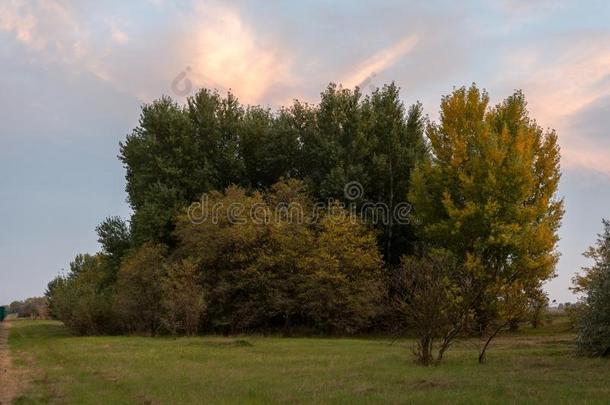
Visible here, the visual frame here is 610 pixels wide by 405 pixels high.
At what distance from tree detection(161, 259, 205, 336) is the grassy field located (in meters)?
13.0

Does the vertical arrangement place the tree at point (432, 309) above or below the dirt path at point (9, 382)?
above

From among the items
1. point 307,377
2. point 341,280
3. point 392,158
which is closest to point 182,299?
point 341,280

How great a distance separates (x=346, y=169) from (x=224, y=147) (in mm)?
11611

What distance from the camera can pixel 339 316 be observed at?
4331 centimetres

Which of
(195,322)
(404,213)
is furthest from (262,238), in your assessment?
(404,213)

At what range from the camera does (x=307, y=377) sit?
1770 centimetres

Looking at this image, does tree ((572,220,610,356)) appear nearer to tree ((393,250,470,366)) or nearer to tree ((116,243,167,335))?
tree ((393,250,470,366))

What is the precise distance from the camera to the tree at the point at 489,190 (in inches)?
1597

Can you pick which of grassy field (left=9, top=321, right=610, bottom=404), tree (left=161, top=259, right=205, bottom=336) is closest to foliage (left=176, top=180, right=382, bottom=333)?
tree (left=161, top=259, right=205, bottom=336)

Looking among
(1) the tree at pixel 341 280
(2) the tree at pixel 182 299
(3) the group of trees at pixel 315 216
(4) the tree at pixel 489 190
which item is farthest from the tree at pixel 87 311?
(4) the tree at pixel 489 190

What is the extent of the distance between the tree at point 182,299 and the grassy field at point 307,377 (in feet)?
42.7

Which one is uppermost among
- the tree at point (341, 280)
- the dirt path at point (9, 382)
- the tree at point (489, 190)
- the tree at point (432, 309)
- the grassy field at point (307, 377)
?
the tree at point (489, 190)

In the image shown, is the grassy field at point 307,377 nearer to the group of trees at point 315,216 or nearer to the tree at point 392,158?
the group of trees at point 315,216

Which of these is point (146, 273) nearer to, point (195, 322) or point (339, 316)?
point (195, 322)
